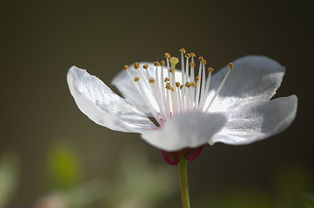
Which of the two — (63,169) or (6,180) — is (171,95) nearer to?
(63,169)

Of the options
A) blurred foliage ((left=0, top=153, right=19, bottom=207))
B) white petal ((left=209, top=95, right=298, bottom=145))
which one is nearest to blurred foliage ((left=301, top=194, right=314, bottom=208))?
white petal ((left=209, top=95, right=298, bottom=145))

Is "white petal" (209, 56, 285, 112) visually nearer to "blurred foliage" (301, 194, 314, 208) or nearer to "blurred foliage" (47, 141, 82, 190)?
"blurred foliage" (301, 194, 314, 208)

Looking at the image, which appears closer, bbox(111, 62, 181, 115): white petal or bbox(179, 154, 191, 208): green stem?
bbox(179, 154, 191, 208): green stem

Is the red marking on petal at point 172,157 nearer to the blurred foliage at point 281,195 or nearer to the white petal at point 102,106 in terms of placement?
the white petal at point 102,106

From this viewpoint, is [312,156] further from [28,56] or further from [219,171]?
[28,56]

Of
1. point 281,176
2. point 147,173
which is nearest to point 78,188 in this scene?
point 147,173

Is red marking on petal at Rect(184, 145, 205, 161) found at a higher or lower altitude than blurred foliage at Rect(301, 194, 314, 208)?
higher
